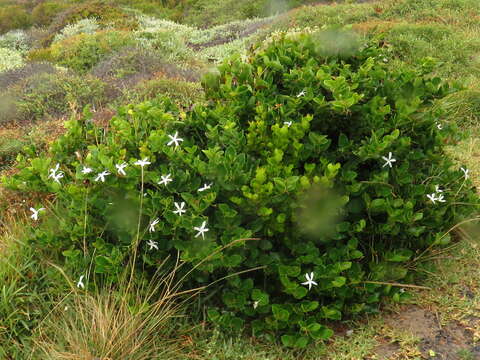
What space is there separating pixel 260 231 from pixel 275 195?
0.33m

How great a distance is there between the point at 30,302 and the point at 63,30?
14849 millimetres

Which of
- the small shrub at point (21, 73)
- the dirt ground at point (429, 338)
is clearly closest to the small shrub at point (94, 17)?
the small shrub at point (21, 73)

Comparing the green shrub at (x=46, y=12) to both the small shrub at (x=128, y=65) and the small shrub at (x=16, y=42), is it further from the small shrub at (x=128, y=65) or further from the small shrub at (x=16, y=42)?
the small shrub at (x=128, y=65)

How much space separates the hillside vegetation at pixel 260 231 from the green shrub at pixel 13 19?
18.4 meters

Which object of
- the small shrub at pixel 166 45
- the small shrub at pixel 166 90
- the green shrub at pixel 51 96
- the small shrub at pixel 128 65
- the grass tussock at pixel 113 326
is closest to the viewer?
the grass tussock at pixel 113 326

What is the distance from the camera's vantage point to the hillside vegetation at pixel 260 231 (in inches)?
107

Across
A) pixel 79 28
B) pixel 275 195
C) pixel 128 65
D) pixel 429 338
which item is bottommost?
pixel 429 338

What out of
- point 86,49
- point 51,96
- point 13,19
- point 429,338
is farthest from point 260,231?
point 13,19

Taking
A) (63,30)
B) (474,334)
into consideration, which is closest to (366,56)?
(474,334)

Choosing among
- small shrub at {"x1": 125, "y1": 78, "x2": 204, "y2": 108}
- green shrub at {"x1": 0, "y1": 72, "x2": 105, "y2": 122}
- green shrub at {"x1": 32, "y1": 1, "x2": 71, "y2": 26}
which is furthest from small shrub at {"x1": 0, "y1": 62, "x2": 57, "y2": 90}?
green shrub at {"x1": 32, "y1": 1, "x2": 71, "y2": 26}

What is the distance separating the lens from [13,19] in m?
19.6

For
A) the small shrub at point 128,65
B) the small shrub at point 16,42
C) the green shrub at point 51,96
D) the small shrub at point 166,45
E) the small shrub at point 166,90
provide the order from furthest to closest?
the small shrub at point 16,42
the small shrub at point 166,45
the small shrub at point 128,65
the green shrub at point 51,96
the small shrub at point 166,90

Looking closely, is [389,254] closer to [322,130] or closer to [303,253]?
[303,253]

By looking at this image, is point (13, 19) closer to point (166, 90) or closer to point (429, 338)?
point (166, 90)
